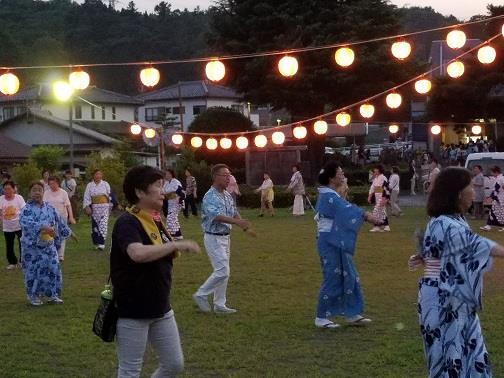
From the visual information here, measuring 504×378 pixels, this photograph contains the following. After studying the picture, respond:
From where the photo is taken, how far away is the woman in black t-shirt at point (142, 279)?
5156 millimetres

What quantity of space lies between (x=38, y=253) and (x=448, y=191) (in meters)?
7.54

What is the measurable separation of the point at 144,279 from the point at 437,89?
109ft

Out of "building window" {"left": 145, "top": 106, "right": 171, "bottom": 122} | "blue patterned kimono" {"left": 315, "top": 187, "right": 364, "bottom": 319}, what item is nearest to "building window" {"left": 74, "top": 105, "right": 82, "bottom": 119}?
"building window" {"left": 145, "top": 106, "right": 171, "bottom": 122}

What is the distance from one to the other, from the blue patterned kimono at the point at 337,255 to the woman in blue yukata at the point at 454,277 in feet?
12.6

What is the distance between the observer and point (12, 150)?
49594 millimetres

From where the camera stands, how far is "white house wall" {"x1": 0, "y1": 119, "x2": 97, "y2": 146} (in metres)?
55.3

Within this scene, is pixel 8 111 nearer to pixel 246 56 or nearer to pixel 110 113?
pixel 110 113

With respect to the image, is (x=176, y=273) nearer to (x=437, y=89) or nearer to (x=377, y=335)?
(x=377, y=335)

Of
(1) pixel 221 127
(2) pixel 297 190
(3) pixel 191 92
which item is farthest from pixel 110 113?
(2) pixel 297 190

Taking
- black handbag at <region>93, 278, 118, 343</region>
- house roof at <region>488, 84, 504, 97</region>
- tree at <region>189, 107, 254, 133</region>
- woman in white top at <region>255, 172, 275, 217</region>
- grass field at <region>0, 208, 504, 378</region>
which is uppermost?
house roof at <region>488, 84, 504, 97</region>

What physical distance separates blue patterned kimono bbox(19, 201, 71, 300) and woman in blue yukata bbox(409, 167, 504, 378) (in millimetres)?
7238

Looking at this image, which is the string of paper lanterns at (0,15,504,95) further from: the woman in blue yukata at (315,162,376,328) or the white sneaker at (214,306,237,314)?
the woman in blue yukata at (315,162,376,328)

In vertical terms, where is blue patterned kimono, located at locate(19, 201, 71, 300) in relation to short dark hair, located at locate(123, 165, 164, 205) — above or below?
below

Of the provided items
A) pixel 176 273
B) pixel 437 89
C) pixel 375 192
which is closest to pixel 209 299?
pixel 176 273
